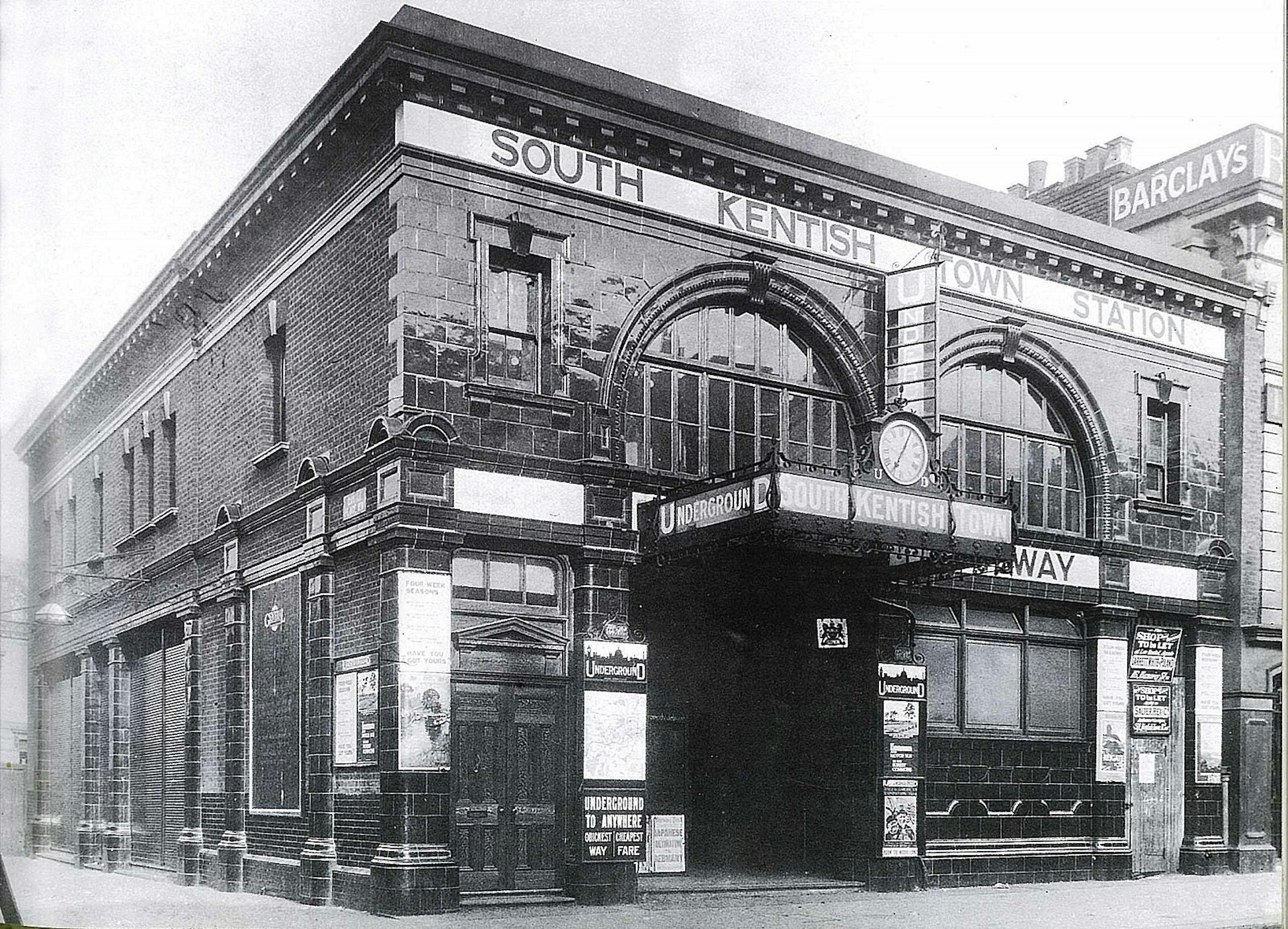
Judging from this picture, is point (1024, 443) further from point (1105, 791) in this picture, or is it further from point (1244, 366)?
point (1105, 791)

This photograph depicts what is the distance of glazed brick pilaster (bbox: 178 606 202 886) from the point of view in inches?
419

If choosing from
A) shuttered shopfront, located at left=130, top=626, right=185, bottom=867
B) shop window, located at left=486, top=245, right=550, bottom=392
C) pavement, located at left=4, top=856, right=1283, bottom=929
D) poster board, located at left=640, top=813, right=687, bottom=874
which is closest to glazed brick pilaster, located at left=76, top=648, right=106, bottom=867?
shuttered shopfront, located at left=130, top=626, right=185, bottom=867

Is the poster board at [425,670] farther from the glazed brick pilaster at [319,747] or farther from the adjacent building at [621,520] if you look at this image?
the glazed brick pilaster at [319,747]

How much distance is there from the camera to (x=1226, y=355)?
1186cm

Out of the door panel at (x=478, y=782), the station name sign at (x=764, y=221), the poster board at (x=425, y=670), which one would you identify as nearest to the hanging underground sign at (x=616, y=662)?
the door panel at (x=478, y=782)

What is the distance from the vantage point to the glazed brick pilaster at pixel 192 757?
1065 cm

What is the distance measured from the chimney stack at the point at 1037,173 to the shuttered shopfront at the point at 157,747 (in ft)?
25.6

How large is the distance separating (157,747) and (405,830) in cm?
275

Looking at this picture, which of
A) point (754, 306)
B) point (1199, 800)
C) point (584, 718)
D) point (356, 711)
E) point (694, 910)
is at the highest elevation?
point (754, 306)

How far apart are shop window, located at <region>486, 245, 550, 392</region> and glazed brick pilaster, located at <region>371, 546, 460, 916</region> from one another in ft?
6.37

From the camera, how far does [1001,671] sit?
12.7 m

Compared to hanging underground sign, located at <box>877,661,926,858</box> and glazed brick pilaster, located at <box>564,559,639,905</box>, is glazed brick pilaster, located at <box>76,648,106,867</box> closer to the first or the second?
glazed brick pilaster, located at <box>564,559,639,905</box>

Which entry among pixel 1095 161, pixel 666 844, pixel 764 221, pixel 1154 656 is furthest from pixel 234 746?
pixel 1095 161

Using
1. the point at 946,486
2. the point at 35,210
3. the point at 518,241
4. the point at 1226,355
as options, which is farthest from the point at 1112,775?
the point at 35,210
